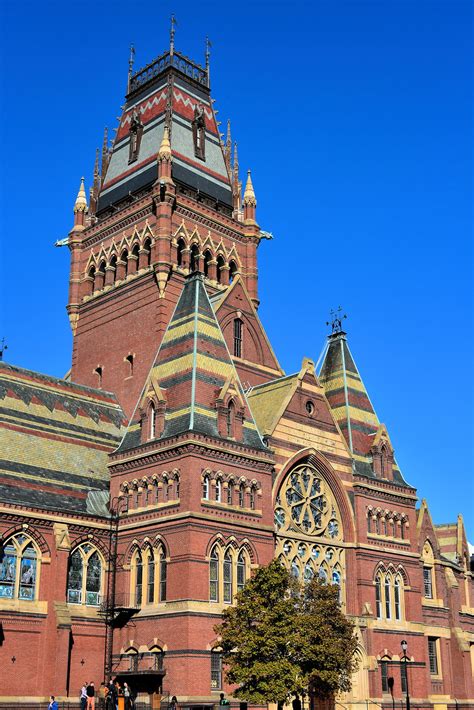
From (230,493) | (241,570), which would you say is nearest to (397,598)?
(241,570)

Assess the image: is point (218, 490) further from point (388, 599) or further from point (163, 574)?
point (388, 599)

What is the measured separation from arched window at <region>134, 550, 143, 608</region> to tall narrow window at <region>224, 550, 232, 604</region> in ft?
15.4

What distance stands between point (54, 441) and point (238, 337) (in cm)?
1605

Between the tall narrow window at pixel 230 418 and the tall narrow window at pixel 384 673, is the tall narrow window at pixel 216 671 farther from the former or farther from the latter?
the tall narrow window at pixel 384 673

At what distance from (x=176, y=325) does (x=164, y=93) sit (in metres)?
27.0

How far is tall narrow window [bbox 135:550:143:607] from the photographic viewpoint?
5109cm

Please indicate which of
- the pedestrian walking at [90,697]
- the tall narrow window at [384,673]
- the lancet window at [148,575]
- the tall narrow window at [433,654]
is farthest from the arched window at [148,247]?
the tall narrow window at [433,654]

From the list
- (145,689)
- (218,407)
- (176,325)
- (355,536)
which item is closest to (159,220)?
(176,325)

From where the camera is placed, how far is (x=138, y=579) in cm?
5153

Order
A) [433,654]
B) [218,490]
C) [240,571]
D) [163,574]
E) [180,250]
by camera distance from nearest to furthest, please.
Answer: [163,574]
[218,490]
[240,571]
[433,654]
[180,250]

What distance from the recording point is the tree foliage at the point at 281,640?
42875 millimetres

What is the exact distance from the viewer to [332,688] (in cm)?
4678

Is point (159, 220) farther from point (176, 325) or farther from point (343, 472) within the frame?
point (343, 472)

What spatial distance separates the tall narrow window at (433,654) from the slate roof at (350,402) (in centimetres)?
1145
